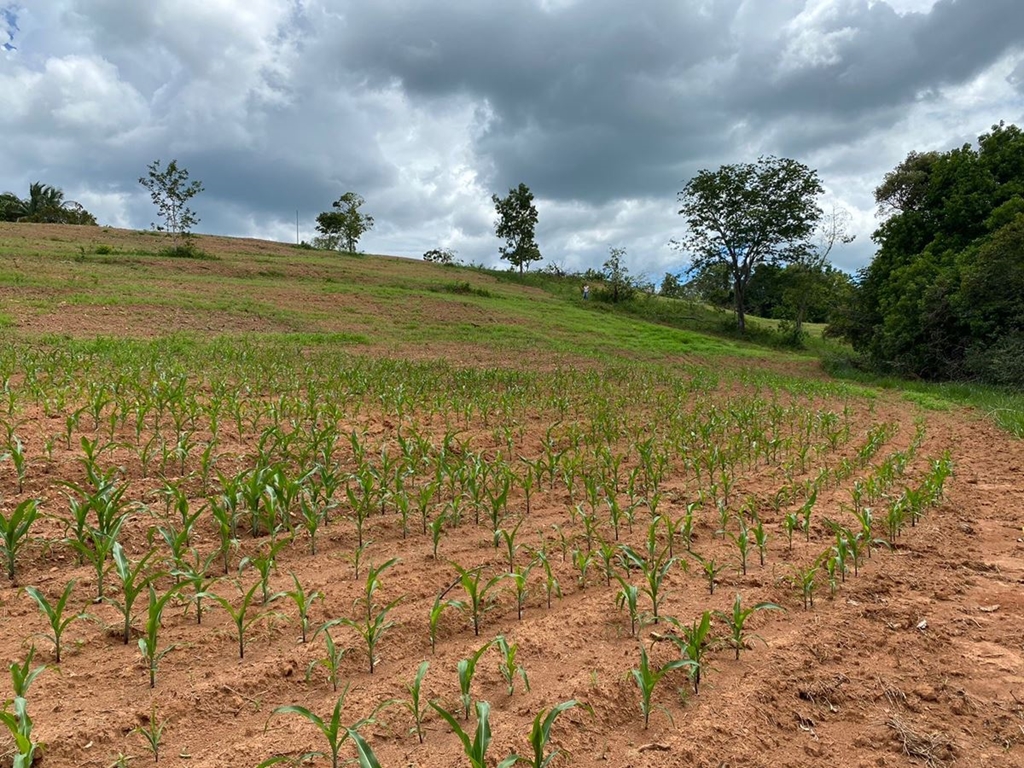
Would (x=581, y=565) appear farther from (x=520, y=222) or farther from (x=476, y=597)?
(x=520, y=222)

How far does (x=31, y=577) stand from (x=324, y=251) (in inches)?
1904

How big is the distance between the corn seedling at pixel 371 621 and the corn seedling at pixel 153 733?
83 cm

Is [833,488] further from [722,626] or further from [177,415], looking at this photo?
[177,415]

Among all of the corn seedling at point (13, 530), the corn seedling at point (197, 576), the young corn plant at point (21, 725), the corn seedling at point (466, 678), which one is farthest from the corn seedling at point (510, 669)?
the corn seedling at point (13, 530)

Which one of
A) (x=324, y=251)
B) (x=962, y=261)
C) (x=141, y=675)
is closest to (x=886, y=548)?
(x=141, y=675)

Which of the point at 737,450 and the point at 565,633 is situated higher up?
the point at 737,450

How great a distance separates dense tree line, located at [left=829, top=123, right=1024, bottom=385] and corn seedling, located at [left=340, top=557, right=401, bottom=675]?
20.2 m

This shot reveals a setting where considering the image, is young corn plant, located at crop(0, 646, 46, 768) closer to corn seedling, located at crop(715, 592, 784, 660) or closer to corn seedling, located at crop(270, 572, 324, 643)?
corn seedling, located at crop(270, 572, 324, 643)

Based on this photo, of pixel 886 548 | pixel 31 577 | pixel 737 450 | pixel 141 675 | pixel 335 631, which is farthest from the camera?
pixel 737 450

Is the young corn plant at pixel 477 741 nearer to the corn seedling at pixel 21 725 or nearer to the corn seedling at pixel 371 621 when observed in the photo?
the corn seedling at pixel 371 621

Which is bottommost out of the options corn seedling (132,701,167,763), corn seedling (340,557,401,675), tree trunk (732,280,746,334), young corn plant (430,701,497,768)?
corn seedling (132,701,167,763)

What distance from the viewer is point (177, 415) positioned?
662 centimetres

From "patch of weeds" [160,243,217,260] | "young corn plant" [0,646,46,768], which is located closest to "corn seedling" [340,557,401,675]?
"young corn plant" [0,646,46,768]

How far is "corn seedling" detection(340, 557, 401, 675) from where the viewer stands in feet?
9.40
